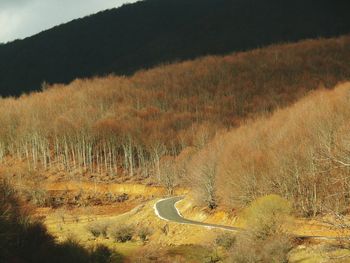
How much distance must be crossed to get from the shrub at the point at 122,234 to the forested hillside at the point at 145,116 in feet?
140

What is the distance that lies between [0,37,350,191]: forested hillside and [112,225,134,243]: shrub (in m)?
42.6

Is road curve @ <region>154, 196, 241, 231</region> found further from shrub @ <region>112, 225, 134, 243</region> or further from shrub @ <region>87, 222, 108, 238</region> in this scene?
shrub @ <region>87, 222, 108, 238</region>

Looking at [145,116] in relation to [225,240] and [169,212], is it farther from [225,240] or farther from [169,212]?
[225,240]

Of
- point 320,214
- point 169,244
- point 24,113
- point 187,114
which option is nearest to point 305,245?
point 320,214

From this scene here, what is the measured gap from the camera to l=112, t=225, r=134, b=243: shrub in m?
63.7

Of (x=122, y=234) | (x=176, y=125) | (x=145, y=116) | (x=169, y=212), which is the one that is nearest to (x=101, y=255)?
(x=122, y=234)

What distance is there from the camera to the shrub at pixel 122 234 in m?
63.7

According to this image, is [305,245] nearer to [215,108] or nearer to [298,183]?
[298,183]

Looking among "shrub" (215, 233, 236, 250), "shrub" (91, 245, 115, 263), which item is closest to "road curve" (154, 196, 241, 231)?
"shrub" (215, 233, 236, 250)

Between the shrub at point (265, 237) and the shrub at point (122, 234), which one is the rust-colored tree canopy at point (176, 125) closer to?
the shrub at point (265, 237)

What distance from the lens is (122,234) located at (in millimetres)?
64062

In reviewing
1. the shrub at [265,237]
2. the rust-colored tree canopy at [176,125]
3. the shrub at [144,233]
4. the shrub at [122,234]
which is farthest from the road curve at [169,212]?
the shrub at [265,237]

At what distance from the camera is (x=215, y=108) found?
541 ft

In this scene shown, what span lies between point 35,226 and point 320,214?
31239 millimetres
